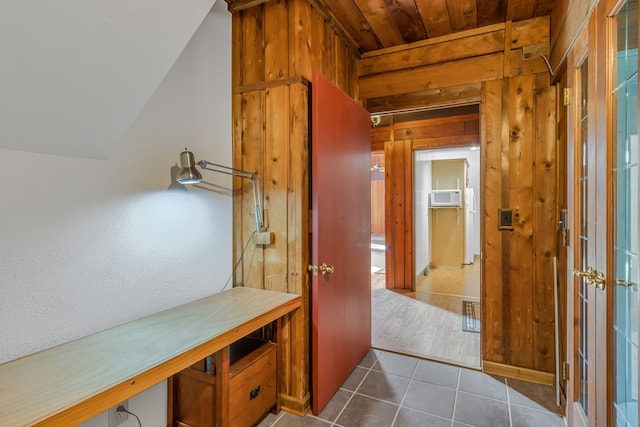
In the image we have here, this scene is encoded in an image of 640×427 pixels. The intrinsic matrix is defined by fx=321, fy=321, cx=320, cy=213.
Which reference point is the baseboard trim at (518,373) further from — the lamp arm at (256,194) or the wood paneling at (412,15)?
the wood paneling at (412,15)

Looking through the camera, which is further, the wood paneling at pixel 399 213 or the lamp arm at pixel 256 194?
the wood paneling at pixel 399 213

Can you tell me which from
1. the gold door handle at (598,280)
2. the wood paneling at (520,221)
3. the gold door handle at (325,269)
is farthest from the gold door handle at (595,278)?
the gold door handle at (325,269)

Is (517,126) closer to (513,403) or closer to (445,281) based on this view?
(513,403)

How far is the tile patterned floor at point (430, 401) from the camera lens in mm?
1883

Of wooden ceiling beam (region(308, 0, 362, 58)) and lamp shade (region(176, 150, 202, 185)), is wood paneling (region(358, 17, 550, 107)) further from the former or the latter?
lamp shade (region(176, 150, 202, 185))

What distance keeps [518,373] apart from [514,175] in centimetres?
144

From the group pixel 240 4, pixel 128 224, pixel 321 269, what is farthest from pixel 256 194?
pixel 240 4

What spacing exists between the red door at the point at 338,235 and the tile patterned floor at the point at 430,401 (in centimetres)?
13

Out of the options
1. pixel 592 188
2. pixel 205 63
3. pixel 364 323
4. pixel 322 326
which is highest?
pixel 205 63

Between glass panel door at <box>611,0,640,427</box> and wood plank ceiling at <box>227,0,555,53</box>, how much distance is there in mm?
1204

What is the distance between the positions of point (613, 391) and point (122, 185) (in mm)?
2227

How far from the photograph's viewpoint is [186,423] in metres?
1.68

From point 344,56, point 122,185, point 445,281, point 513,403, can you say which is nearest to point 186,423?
point 122,185

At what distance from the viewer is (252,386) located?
1.75 meters
